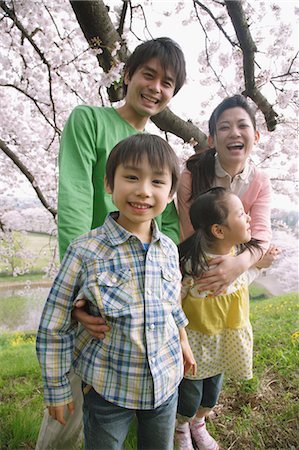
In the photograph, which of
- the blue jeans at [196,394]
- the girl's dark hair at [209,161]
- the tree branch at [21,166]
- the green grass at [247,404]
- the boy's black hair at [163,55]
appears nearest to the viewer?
the boy's black hair at [163,55]

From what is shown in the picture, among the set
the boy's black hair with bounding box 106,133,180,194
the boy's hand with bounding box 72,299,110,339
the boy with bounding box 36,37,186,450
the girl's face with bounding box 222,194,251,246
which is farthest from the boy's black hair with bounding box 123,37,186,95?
the boy's hand with bounding box 72,299,110,339

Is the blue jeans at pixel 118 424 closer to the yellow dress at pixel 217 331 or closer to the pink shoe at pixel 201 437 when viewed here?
the yellow dress at pixel 217 331

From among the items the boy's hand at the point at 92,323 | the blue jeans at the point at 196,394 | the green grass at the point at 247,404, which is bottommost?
the green grass at the point at 247,404

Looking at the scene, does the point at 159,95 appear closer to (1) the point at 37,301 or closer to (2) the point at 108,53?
(2) the point at 108,53

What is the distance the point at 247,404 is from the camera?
2715 millimetres

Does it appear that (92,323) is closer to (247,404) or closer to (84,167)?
(84,167)

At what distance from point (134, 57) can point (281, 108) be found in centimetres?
323

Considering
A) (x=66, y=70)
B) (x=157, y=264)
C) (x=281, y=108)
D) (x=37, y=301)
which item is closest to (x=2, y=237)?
(x=37, y=301)

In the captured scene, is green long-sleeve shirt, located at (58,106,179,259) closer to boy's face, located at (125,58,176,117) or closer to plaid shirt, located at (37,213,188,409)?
boy's face, located at (125,58,176,117)

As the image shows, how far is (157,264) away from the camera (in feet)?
4.29

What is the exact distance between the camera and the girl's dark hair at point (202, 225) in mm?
1724

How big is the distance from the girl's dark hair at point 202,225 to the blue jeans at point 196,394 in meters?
0.61

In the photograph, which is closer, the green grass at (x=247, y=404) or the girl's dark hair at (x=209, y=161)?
the girl's dark hair at (x=209, y=161)

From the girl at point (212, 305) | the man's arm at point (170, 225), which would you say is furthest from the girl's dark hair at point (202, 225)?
the man's arm at point (170, 225)
